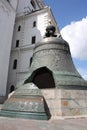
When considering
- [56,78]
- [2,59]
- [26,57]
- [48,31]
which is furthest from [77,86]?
[26,57]

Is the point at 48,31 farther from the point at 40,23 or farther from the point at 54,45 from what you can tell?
the point at 40,23

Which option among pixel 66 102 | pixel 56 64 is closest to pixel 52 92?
pixel 66 102

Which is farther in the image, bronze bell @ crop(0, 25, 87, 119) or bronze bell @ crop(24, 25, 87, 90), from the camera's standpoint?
bronze bell @ crop(24, 25, 87, 90)

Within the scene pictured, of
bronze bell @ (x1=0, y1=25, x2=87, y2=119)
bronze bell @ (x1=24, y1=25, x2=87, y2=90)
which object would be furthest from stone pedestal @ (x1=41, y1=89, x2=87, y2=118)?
bronze bell @ (x1=24, y1=25, x2=87, y2=90)

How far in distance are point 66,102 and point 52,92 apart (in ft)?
1.42

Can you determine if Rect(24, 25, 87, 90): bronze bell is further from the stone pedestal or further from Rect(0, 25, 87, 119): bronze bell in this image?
the stone pedestal

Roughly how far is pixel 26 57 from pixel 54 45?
48.3 ft

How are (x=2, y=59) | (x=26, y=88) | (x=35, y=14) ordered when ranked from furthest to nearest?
(x=35, y=14) → (x=2, y=59) → (x=26, y=88)

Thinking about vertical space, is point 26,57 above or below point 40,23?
below

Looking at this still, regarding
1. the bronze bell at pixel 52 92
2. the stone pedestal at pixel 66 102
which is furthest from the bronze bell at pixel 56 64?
the stone pedestal at pixel 66 102

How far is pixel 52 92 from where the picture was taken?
421 centimetres

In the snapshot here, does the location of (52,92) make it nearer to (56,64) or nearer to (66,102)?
(66,102)

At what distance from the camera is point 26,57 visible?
65.0 ft

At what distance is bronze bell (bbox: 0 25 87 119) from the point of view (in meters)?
3.76
